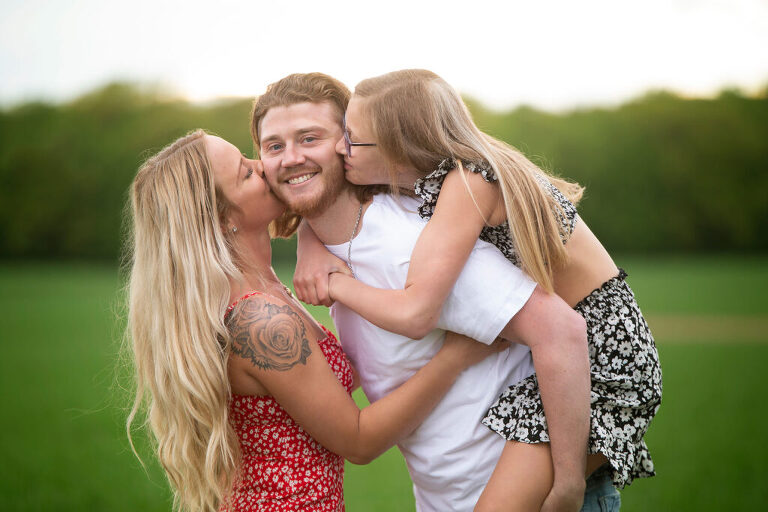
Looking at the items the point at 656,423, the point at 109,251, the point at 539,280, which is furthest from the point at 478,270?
the point at 109,251

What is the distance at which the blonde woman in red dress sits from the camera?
249 cm

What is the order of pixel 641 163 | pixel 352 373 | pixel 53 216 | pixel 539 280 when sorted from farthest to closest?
pixel 641 163 → pixel 53 216 → pixel 352 373 → pixel 539 280

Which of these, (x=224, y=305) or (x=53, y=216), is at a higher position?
(x=224, y=305)

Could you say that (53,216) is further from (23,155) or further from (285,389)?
(285,389)

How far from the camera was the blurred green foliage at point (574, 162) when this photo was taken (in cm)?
2567

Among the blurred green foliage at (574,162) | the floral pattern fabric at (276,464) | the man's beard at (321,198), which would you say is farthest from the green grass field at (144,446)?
the blurred green foliage at (574,162)

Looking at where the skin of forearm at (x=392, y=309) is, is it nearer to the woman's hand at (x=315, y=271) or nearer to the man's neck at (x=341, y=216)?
the woman's hand at (x=315, y=271)

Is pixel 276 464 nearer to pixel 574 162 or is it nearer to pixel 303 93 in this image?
pixel 303 93

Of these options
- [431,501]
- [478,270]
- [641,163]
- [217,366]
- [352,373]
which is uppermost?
[478,270]

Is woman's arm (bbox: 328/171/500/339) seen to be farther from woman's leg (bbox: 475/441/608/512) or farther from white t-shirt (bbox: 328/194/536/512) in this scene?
woman's leg (bbox: 475/441/608/512)

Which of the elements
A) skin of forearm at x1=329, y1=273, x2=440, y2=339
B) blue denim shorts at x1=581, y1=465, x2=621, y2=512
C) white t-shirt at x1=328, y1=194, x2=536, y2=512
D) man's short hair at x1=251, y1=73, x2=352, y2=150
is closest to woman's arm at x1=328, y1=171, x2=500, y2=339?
skin of forearm at x1=329, y1=273, x2=440, y2=339

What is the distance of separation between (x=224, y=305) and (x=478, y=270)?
94 centimetres

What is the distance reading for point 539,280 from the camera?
2.42 meters

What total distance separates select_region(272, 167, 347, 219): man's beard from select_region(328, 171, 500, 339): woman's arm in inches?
21.2
